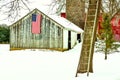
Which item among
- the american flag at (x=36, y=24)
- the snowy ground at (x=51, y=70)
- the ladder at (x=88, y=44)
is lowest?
the snowy ground at (x=51, y=70)

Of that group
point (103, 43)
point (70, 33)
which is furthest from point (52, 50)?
point (103, 43)

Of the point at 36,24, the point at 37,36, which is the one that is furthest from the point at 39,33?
the point at 36,24

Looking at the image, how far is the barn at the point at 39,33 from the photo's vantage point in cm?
3888

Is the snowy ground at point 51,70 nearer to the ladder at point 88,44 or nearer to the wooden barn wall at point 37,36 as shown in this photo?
the ladder at point 88,44

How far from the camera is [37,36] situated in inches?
1555

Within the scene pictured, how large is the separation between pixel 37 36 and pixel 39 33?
39 cm

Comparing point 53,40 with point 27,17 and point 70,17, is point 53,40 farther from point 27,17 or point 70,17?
point 70,17

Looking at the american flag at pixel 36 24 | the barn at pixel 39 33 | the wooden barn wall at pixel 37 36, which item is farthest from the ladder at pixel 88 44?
the american flag at pixel 36 24

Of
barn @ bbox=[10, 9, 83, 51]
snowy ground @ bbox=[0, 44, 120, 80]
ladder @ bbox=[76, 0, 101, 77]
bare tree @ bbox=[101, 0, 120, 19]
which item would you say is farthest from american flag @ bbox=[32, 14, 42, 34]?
ladder @ bbox=[76, 0, 101, 77]

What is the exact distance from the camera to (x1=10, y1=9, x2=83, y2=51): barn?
38875 millimetres

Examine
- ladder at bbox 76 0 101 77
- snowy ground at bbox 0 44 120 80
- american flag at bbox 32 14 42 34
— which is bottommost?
snowy ground at bbox 0 44 120 80

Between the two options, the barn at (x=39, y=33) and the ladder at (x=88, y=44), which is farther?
the barn at (x=39, y=33)

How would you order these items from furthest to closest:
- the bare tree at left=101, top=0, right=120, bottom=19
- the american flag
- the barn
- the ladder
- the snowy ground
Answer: the american flag → the barn → the bare tree at left=101, top=0, right=120, bottom=19 → the ladder → the snowy ground

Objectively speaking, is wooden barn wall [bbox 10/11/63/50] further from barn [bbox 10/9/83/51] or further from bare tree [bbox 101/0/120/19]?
bare tree [bbox 101/0/120/19]
